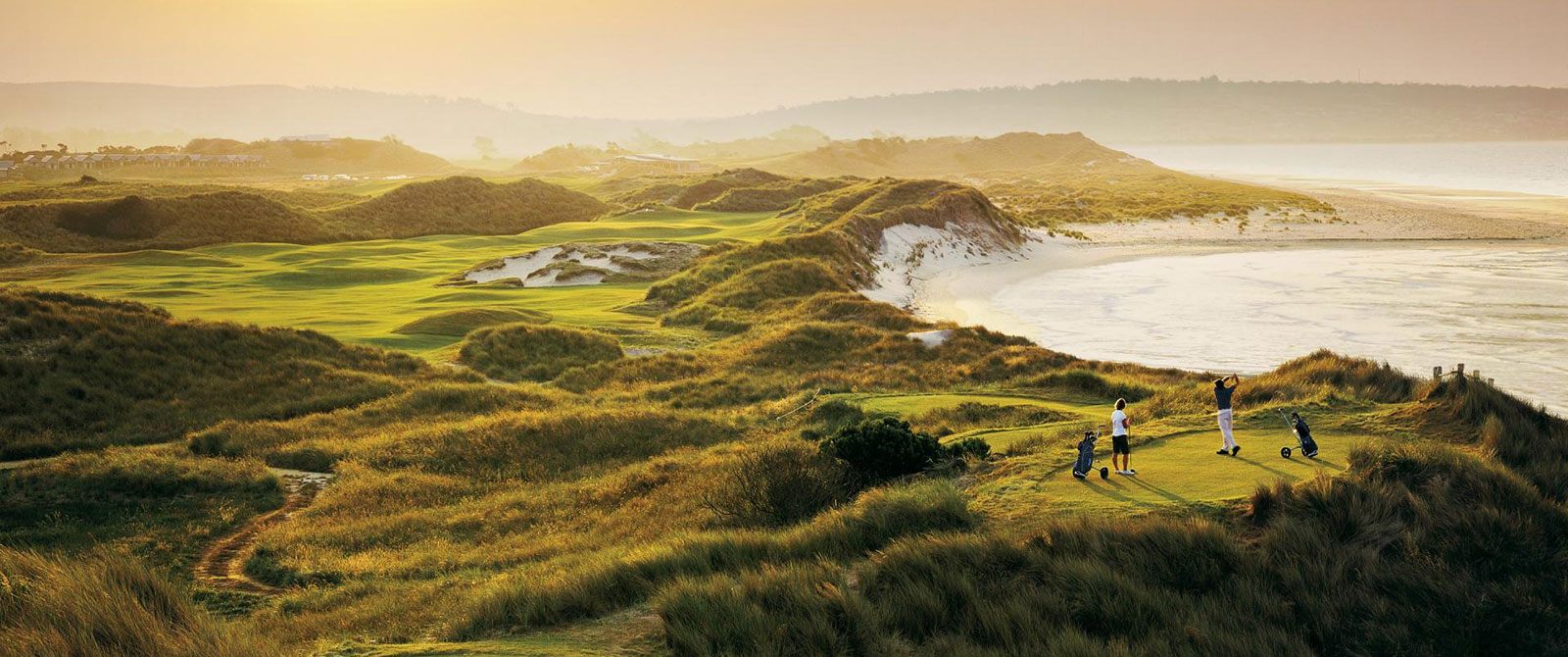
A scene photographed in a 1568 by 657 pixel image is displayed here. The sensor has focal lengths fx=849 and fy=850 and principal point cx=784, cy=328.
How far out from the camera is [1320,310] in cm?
3472

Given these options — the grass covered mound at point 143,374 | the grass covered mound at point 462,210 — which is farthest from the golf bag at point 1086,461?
the grass covered mound at point 462,210

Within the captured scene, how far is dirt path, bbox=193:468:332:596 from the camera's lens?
32.4 feet

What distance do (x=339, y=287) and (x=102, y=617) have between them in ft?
128

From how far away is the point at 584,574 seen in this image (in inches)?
296

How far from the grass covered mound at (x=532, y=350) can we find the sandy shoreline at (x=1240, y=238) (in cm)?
1611

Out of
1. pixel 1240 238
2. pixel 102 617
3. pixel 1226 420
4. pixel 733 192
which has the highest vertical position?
pixel 733 192

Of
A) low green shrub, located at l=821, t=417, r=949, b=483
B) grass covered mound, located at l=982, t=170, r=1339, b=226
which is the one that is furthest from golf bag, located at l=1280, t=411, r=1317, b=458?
grass covered mound, located at l=982, t=170, r=1339, b=226

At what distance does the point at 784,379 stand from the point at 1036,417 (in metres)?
9.17

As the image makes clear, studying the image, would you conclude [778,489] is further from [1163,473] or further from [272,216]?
[272,216]

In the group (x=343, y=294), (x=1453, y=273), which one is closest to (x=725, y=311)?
(x=343, y=294)

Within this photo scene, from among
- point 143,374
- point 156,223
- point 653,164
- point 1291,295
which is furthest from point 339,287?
point 653,164

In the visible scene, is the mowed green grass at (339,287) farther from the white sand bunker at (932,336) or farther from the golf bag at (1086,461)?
the golf bag at (1086,461)

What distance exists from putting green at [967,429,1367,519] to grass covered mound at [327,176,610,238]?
61.9 meters

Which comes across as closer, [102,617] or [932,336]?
[102,617]
